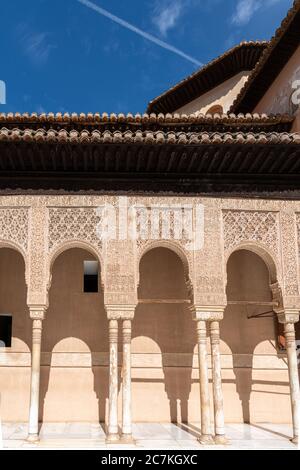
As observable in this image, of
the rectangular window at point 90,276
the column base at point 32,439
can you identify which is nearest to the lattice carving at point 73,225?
the rectangular window at point 90,276

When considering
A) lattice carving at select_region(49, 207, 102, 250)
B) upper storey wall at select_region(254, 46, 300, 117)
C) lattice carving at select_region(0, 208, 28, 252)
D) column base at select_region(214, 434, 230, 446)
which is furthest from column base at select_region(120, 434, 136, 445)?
upper storey wall at select_region(254, 46, 300, 117)

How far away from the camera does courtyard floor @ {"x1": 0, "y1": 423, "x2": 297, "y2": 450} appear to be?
724 cm

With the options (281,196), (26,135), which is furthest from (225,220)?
(26,135)

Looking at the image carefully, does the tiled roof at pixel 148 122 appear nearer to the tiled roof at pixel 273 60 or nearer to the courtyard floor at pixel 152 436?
the tiled roof at pixel 273 60

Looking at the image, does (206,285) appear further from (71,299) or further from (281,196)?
(71,299)

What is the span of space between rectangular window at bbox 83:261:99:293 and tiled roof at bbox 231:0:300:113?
5216 mm

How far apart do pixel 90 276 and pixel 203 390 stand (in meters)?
3.51

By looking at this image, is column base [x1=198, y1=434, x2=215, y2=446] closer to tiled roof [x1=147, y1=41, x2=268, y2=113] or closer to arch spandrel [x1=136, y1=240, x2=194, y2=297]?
arch spandrel [x1=136, y1=240, x2=194, y2=297]

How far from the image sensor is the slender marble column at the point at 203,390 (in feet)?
24.6

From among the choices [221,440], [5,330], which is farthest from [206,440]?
[5,330]

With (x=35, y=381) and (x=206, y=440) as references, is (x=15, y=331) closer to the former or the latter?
(x=35, y=381)

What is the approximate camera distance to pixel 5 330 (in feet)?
31.7

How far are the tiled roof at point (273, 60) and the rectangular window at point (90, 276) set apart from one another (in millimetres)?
5216

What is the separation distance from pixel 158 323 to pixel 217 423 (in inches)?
106
